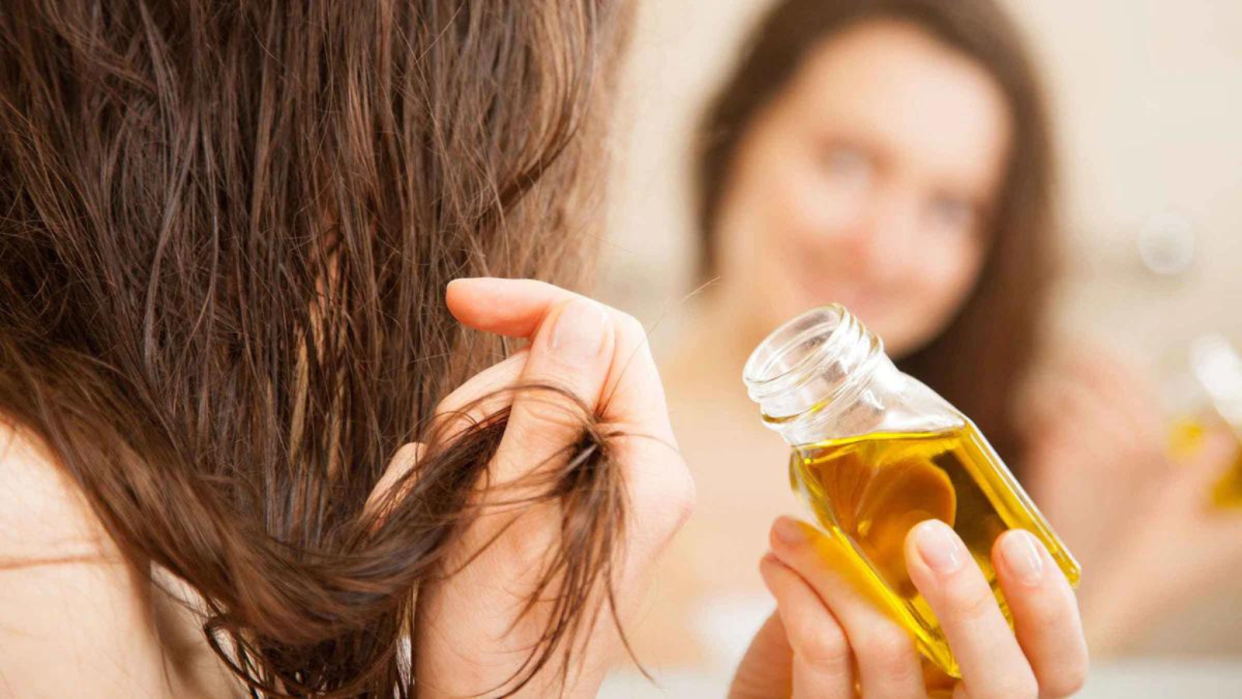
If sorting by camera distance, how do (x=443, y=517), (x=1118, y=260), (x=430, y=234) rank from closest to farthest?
(x=443, y=517) < (x=430, y=234) < (x=1118, y=260)

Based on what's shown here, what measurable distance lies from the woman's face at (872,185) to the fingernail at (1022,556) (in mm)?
1048

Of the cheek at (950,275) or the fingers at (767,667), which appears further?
the cheek at (950,275)

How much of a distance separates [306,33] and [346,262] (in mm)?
86

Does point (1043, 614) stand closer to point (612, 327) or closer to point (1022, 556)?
point (1022, 556)

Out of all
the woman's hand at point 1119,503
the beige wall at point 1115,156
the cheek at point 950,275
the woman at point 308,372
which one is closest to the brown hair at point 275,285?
the woman at point 308,372

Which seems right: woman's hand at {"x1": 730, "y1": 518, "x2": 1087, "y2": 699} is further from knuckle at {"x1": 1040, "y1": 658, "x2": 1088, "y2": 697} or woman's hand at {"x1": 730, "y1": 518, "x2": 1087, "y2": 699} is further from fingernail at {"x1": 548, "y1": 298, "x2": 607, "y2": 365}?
fingernail at {"x1": 548, "y1": 298, "x2": 607, "y2": 365}

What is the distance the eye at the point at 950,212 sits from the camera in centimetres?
138

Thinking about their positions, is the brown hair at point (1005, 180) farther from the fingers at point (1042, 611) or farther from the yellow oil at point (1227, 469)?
the fingers at point (1042, 611)

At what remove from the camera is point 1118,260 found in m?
1.42

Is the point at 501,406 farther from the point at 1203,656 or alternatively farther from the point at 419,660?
the point at 1203,656

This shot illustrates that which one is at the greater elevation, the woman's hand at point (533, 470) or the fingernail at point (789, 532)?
the woman's hand at point (533, 470)

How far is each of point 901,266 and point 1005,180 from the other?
0.20 metres

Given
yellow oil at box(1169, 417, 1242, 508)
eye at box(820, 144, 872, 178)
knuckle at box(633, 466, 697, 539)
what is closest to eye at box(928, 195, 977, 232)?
eye at box(820, 144, 872, 178)

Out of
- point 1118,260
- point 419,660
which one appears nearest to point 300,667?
point 419,660
